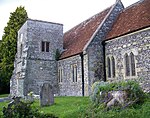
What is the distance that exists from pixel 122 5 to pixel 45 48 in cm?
902

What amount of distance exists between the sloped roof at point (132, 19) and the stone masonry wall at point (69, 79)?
397cm

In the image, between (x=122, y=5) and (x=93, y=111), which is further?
(x=122, y=5)

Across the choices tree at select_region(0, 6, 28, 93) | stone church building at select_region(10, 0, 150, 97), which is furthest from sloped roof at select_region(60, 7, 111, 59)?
tree at select_region(0, 6, 28, 93)

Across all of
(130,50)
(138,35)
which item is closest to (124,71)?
(130,50)

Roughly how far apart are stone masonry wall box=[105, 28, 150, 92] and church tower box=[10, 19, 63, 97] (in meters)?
8.56

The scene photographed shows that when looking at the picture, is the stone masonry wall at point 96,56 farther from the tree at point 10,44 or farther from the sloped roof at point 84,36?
the tree at point 10,44

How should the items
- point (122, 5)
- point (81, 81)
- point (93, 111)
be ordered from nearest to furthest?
point (93, 111)
point (81, 81)
point (122, 5)

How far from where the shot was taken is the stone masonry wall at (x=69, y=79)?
1991cm

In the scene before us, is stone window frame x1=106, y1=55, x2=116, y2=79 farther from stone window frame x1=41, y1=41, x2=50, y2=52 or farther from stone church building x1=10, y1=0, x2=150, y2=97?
stone window frame x1=41, y1=41, x2=50, y2=52

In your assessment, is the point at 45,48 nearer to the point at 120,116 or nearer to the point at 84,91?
the point at 84,91

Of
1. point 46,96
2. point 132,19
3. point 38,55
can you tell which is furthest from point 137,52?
point 38,55

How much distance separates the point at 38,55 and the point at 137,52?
1172cm

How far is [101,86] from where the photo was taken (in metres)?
12.0

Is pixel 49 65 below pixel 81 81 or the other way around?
the other way around
